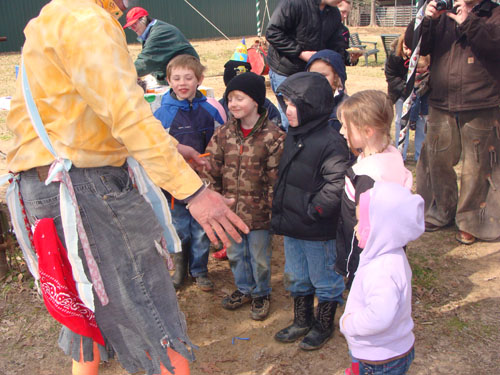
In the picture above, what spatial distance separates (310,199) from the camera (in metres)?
2.71

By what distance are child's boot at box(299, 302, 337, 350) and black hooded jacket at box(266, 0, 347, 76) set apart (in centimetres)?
236

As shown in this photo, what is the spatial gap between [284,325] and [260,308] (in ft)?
0.66

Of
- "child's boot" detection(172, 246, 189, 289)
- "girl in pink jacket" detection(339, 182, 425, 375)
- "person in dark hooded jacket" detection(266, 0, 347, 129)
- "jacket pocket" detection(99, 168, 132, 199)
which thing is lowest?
"child's boot" detection(172, 246, 189, 289)

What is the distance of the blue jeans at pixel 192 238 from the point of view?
3459mm

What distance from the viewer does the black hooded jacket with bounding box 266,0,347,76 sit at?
4199mm

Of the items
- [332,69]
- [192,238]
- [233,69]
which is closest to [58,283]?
[192,238]

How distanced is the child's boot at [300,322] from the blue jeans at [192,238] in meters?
0.89

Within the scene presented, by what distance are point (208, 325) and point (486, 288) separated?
6.71ft

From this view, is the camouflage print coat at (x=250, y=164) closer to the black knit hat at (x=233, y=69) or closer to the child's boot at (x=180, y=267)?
the child's boot at (x=180, y=267)

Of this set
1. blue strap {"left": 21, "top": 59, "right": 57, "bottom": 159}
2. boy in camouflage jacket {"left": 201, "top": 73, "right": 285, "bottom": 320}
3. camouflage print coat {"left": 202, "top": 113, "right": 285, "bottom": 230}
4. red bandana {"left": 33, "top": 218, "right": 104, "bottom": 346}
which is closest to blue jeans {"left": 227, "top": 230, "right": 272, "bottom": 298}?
boy in camouflage jacket {"left": 201, "top": 73, "right": 285, "bottom": 320}

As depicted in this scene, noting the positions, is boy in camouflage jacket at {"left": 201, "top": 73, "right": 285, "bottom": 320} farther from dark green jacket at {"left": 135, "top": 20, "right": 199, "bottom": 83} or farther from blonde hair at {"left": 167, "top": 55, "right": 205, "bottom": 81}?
dark green jacket at {"left": 135, "top": 20, "right": 199, "bottom": 83}

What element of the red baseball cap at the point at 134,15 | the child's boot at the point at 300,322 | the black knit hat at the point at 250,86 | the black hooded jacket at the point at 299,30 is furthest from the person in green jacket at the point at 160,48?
the child's boot at the point at 300,322

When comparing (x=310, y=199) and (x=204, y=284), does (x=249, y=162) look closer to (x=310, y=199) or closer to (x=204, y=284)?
(x=310, y=199)

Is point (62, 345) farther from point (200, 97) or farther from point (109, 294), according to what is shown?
point (200, 97)
